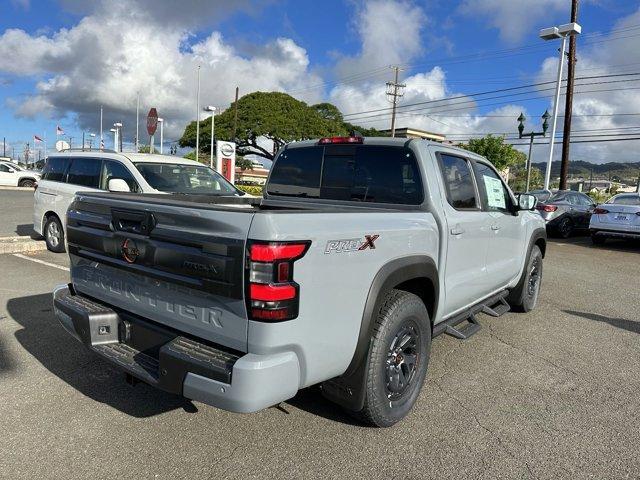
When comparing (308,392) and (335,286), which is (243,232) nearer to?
(335,286)

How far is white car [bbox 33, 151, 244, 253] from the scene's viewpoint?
7.84 meters

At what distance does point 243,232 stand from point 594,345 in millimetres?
4210

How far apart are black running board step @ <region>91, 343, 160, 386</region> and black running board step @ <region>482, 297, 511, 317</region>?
3.06 m

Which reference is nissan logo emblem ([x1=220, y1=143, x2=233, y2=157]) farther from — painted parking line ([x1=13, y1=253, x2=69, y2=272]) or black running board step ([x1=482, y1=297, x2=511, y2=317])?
black running board step ([x1=482, y1=297, x2=511, y2=317])

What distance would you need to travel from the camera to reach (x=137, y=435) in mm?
2863

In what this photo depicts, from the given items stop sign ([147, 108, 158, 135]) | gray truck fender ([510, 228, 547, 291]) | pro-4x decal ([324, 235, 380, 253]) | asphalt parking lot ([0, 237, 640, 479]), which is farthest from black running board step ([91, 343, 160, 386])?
stop sign ([147, 108, 158, 135])

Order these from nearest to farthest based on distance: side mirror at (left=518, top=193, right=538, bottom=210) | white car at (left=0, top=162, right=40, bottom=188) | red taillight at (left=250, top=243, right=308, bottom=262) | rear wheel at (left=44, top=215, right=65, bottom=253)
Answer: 1. red taillight at (left=250, top=243, right=308, bottom=262)
2. side mirror at (left=518, top=193, right=538, bottom=210)
3. rear wheel at (left=44, top=215, right=65, bottom=253)
4. white car at (left=0, top=162, right=40, bottom=188)

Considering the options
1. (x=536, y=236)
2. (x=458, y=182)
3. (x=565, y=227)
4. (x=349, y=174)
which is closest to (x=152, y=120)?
(x=349, y=174)

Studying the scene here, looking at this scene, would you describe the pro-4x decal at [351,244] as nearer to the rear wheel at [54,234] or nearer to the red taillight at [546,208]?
the rear wheel at [54,234]

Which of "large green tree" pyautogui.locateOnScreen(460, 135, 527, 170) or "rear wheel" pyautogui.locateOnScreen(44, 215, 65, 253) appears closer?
"rear wheel" pyautogui.locateOnScreen(44, 215, 65, 253)

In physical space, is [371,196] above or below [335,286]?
above

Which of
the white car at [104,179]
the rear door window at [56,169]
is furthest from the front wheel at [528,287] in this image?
the rear door window at [56,169]

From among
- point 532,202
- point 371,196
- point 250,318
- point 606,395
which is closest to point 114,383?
point 250,318

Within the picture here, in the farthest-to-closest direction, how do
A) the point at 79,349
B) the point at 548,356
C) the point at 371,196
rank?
the point at 548,356, the point at 79,349, the point at 371,196
